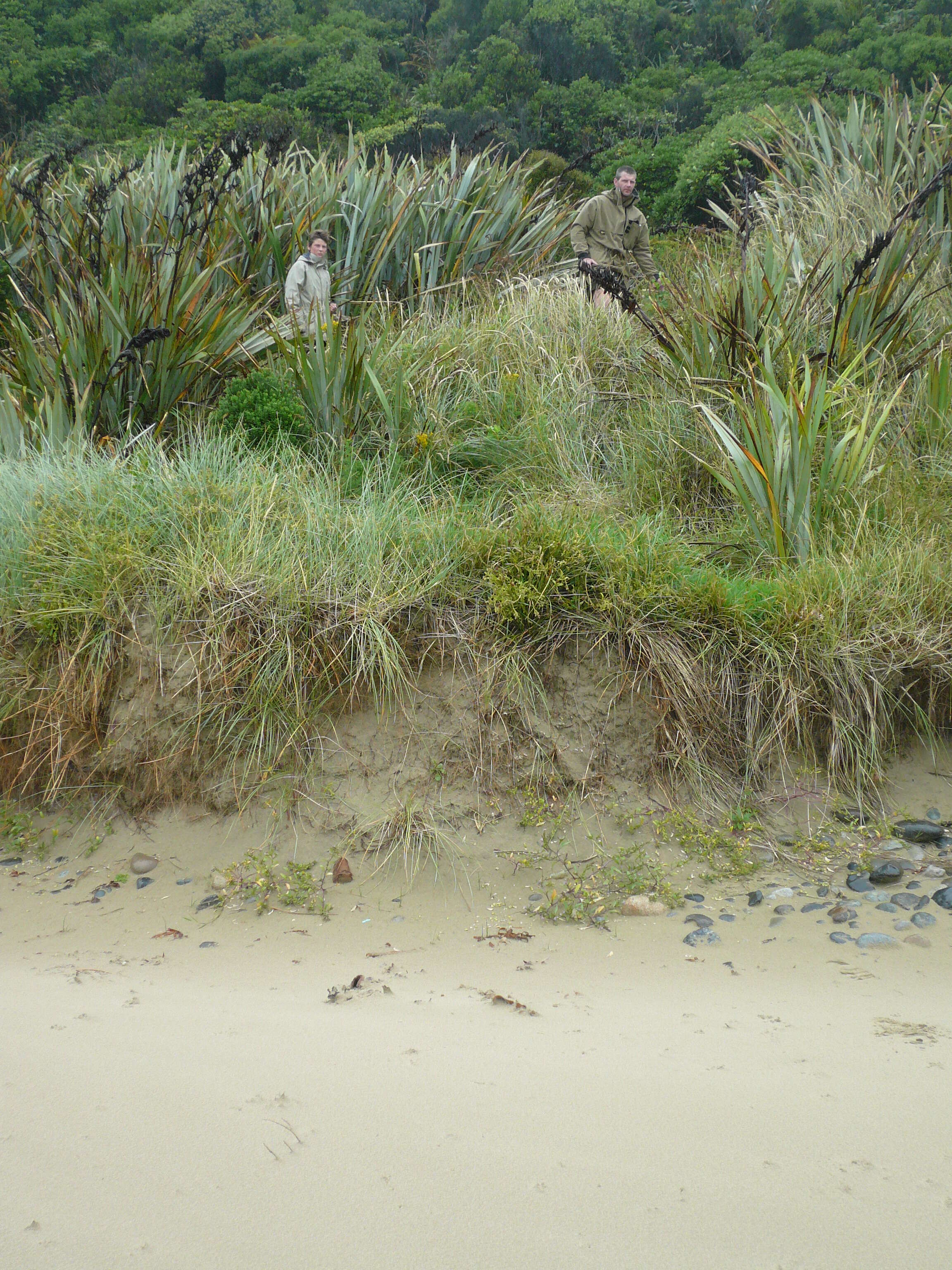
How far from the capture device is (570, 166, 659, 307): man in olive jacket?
7891 millimetres

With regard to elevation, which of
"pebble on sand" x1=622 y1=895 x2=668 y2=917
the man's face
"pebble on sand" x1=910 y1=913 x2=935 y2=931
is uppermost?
the man's face

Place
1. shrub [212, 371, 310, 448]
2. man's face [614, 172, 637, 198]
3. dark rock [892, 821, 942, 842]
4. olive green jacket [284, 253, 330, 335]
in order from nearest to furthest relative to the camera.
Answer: dark rock [892, 821, 942, 842] < shrub [212, 371, 310, 448] < olive green jacket [284, 253, 330, 335] < man's face [614, 172, 637, 198]

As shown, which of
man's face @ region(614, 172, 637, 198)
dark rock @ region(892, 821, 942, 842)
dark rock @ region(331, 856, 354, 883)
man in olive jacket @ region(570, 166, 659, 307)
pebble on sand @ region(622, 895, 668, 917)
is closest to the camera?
pebble on sand @ region(622, 895, 668, 917)

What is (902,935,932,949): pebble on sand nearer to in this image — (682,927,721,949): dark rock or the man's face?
(682,927,721,949): dark rock

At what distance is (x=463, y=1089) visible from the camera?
2211 millimetres

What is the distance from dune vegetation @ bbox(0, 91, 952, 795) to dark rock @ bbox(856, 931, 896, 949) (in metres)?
0.80

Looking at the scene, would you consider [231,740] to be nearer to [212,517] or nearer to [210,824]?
[210,824]

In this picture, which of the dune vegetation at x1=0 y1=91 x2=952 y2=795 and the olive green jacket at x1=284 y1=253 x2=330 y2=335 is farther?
the olive green jacket at x1=284 y1=253 x2=330 y2=335

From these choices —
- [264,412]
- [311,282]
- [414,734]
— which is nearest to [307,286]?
[311,282]

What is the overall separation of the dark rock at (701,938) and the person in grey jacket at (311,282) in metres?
5.08

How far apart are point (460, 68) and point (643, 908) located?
3081 cm

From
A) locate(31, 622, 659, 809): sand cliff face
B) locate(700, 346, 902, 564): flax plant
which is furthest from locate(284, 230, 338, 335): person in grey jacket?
locate(31, 622, 659, 809): sand cliff face

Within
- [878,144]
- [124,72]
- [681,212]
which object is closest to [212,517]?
[878,144]

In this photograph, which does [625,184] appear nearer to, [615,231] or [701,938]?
[615,231]
